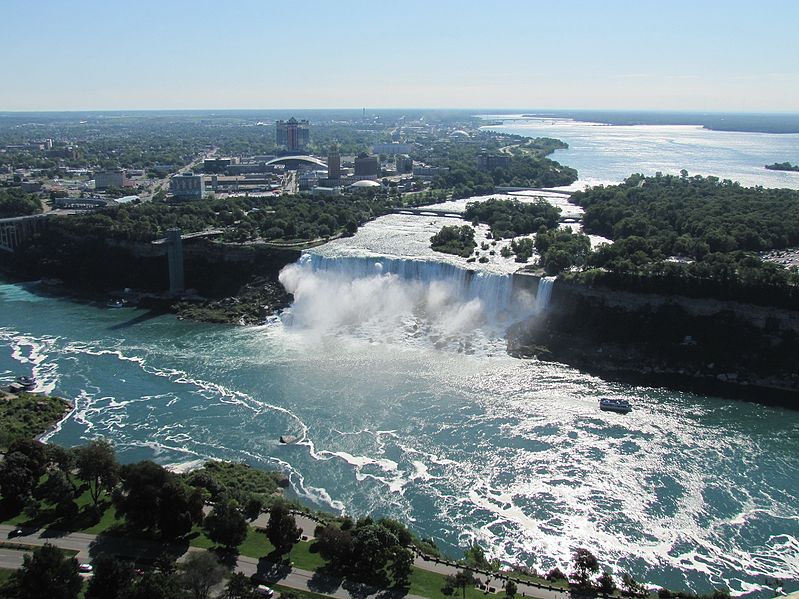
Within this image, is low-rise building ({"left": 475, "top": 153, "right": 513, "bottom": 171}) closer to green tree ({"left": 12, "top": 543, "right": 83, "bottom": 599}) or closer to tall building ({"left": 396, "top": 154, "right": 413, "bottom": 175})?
tall building ({"left": 396, "top": 154, "right": 413, "bottom": 175})

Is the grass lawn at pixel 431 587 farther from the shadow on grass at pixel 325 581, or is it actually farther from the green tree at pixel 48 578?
the green tree at pixel 48 578

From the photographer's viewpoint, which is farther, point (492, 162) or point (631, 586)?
point (492, 162)

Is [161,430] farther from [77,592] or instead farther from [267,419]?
[77,592]

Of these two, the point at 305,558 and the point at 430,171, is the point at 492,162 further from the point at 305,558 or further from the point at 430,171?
the point at 305,558

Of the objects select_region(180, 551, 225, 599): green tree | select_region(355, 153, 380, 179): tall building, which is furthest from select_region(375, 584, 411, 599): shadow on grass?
select_region(355, 153, 380, 179): tall building

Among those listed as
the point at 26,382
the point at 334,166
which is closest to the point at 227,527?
the point at 26,382
